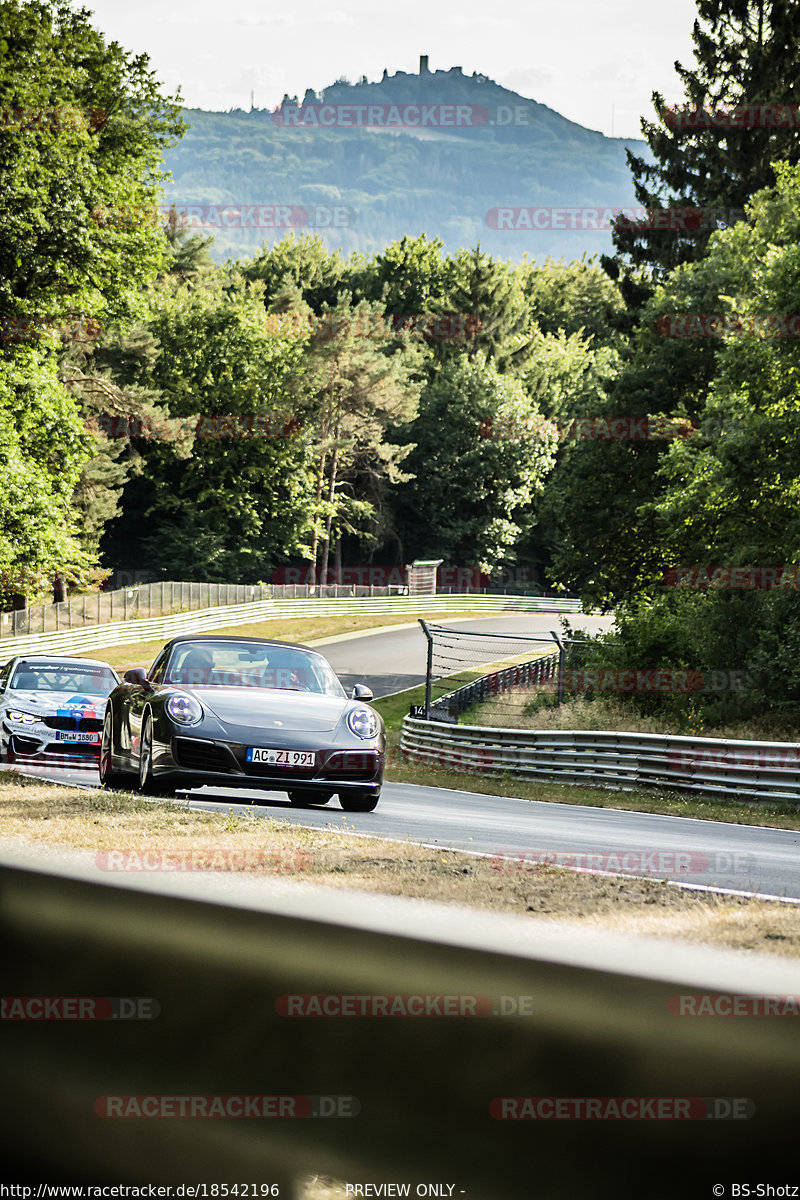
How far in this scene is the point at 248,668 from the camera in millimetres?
11492

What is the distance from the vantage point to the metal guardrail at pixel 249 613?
155 ft

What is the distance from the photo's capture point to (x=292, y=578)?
264 ft

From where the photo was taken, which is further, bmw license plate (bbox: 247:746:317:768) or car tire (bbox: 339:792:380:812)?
car tire (bbox: 339:792:380:812)

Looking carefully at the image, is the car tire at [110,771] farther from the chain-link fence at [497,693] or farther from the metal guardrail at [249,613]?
the metal guardrail at [249,613]

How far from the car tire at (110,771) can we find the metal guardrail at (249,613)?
107 ft

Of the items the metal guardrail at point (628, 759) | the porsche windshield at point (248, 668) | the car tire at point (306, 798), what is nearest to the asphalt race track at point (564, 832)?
the car tire at point (306, 798)

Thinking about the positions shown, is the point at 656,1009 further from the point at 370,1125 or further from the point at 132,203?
the point at 132,203

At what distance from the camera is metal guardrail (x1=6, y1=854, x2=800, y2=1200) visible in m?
2.46

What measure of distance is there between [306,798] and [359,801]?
19.5 inches

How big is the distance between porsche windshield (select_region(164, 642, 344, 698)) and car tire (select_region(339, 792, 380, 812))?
0.90m

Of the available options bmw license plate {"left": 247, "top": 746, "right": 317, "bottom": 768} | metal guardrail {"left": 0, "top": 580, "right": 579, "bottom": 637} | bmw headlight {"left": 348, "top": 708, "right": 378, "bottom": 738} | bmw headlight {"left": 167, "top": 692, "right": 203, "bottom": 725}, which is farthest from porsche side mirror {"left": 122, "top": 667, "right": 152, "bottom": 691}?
metal guardrail {"left": 0, "top": 580, "right": 579, "bottom": 637}

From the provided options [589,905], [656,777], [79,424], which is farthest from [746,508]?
[589,905]

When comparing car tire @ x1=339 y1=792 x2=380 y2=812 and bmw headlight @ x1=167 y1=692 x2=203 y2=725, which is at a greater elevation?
bmw headlight @ x1=167 y1=692 x2=203 y2=725

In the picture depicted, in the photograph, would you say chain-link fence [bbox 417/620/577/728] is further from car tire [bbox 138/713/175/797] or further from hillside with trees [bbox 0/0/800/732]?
car tire [bbox 138/713/175/797]
